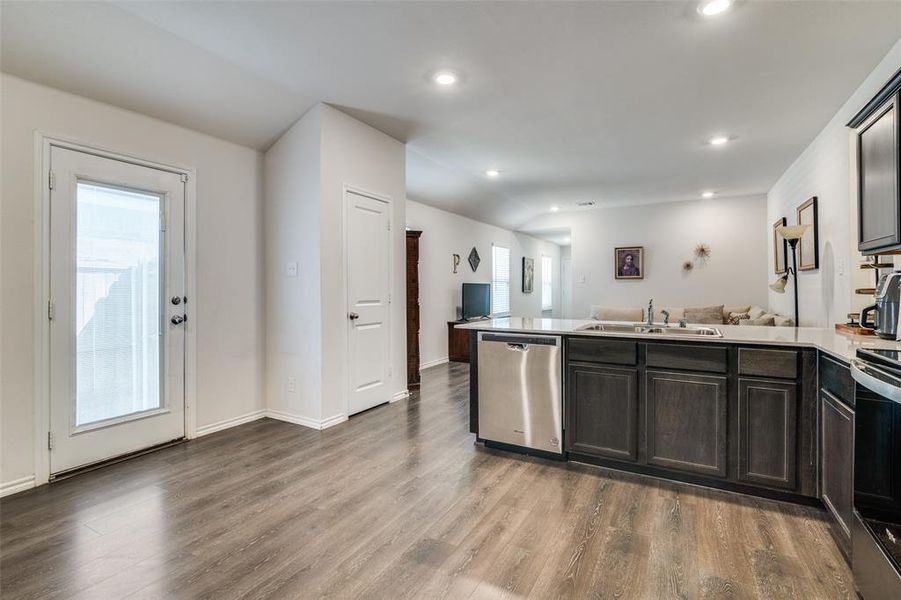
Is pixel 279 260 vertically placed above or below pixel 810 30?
below

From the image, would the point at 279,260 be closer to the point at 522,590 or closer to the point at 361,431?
the point at 361,431

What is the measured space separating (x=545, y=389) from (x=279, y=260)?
2.60 m

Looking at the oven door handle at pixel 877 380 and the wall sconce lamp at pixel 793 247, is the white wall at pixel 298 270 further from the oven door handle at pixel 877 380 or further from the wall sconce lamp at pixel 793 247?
the wall sconce lamp at pixel 793 247

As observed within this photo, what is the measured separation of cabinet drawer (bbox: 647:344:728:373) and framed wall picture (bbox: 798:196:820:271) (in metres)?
2.65

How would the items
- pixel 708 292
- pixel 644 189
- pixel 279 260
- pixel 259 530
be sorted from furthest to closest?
pixel 708 292 < pixel 644 189 < pixel 279 260 < pixel 259 530

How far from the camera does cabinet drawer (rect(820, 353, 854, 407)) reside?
1788 mm

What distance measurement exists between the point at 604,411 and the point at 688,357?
60 centimetres

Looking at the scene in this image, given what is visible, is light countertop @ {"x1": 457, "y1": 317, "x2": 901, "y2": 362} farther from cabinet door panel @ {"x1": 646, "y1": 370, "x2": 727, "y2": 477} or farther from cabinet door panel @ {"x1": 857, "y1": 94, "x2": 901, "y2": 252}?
cabinet door panel @ {"x1": 857, "y1": 94, "x2": 901, "y2": 252}

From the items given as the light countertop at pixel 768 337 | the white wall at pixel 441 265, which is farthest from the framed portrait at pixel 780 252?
the white wall at pixel 441 265

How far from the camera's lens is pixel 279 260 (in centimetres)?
390

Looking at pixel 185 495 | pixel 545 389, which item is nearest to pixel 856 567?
pixel 545 389

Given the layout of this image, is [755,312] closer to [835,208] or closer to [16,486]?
[835,208]

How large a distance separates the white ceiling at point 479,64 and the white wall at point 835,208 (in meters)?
0.13

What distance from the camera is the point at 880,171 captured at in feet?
6.94
